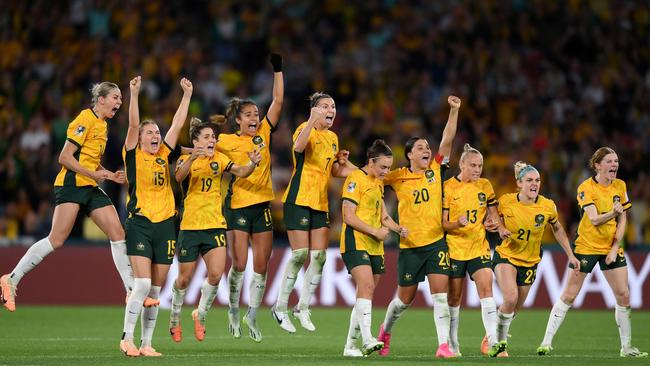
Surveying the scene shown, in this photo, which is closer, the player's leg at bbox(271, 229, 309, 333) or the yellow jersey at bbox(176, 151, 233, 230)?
the yellow jersey at bbox(176, 151, 233, 230)

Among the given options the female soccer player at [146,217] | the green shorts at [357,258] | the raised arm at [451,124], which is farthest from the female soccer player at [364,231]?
the female soccer player at [146,217]

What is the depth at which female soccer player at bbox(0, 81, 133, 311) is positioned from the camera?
14250mm

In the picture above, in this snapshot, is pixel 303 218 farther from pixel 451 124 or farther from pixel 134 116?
pixel 134 116

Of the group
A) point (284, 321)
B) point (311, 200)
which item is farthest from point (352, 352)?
point (311, 200)

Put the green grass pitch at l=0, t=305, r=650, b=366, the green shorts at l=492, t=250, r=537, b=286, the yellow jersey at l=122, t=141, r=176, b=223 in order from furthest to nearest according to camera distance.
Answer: the green shorts at l=492, t=250, r=537, b=286 → the yellow jersey at l=122, t=141, r=176, b=223 → the green grass pitch at l=0, t=305, r=650, b=366

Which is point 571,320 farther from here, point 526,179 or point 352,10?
point 352,10

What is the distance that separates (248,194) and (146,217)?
1758mm

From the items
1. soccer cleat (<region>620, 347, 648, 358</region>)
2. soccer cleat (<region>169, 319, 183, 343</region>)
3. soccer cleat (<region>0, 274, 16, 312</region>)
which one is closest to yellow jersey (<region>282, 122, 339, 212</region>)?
soccer cleat (<region>169, 319, 183, 343</region>)

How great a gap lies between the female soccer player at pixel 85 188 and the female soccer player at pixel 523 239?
4.49m

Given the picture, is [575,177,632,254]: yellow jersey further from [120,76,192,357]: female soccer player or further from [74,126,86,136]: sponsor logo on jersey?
[74,126,86,136]: sponsor logo on jersey

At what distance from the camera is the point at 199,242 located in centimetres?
1429

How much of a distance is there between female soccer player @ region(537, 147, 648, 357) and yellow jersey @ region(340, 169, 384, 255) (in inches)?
106

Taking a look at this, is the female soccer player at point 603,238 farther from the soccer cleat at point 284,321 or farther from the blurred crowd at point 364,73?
Result: the blurred crowd at point 364,73

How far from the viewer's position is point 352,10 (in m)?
27.2
